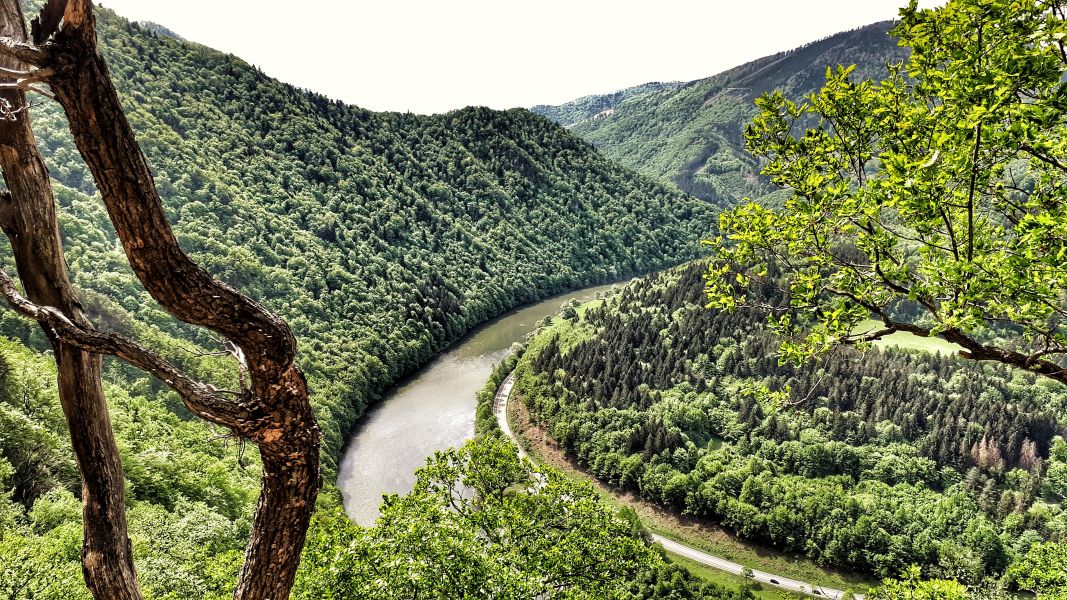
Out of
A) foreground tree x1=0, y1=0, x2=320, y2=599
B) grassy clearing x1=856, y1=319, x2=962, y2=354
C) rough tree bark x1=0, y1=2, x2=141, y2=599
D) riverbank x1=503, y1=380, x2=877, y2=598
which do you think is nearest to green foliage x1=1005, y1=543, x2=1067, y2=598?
foreground tree x1=0, y1=0, x2=320, y2=599

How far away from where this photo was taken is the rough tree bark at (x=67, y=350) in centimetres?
416

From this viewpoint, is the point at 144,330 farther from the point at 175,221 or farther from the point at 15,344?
the point at 175,221

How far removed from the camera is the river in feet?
151

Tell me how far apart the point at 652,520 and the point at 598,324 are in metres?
32.7

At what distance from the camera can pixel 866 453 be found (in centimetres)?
4394

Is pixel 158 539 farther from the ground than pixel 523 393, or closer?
farther from the ground

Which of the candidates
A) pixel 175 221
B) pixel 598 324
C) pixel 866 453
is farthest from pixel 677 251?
pixel 175 221

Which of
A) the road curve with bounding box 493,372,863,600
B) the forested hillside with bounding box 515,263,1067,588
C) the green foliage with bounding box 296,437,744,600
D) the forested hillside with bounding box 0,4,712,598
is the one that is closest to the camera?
the green foliage with bounding box 296,437,744,600

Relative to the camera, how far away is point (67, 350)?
14.9 ft

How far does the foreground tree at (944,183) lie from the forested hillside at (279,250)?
785cm

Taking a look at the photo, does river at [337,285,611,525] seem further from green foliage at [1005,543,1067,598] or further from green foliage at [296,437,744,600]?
green foliage at [1005,543,1067,598]

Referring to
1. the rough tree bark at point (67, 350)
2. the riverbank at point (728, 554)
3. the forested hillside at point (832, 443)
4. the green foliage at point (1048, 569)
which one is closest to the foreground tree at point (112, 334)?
the rough tree bark at point (67, 350)

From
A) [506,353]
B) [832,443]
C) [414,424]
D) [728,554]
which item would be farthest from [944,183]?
[506,353]

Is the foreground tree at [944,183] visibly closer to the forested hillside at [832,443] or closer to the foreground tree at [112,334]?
the foreground tree at [112,334]
